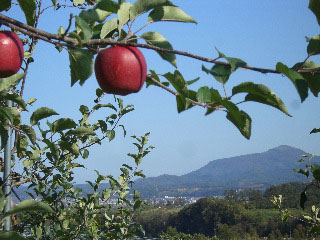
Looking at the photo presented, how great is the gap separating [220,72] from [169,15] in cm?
29

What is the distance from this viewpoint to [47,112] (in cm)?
193

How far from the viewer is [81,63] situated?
4.00 feet

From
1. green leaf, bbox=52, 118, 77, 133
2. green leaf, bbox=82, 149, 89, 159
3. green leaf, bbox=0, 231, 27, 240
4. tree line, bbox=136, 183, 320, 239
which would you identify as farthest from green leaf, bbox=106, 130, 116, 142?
tree line, bbox=136, 183, 320, 239

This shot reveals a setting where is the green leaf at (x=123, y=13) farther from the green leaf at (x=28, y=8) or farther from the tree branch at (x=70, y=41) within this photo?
the green leaf at (x=28, y=8)

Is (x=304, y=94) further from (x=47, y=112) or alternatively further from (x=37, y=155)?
(x=37, y=155)

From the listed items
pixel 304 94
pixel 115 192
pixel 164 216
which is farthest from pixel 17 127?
pixel 164 216

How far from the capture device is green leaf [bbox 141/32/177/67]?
47.1 inches

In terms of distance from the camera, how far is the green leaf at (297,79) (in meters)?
1.00

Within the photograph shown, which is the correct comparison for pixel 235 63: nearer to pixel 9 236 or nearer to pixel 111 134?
pixel 9 236

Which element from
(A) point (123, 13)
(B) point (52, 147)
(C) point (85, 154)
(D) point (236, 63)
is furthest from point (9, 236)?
(C) point (85, 154)

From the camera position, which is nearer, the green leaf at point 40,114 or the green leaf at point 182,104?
the green leaf at point 182,104

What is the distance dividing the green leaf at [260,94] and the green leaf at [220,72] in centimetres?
5

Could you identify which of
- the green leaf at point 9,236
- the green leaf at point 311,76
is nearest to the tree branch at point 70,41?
the green leaf at point 311,76

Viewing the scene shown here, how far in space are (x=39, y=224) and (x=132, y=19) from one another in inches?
102
